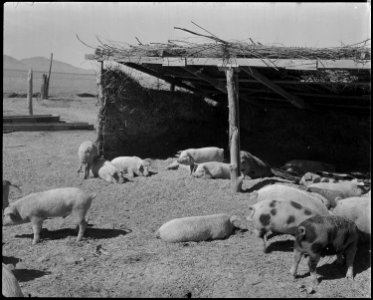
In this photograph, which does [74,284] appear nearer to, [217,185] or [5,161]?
[217,185]

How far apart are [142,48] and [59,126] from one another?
18.8 feet

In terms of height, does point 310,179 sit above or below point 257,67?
below

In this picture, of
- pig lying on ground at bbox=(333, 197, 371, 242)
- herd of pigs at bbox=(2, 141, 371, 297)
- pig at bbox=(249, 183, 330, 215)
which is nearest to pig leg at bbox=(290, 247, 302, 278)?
herd of pigs at bbox=(2, 141, 371, 297)

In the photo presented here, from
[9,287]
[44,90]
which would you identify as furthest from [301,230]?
[44,90]

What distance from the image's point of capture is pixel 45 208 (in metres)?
5.86

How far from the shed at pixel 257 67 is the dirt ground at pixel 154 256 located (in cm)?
133

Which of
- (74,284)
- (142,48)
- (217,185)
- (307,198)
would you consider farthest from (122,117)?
(74,284)

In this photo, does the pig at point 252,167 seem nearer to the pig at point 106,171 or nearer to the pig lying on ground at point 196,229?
the pig at point 106,171

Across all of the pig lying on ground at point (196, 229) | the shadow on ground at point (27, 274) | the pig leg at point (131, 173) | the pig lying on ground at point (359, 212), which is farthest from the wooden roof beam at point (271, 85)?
the shadow on ground at point (27, 274)

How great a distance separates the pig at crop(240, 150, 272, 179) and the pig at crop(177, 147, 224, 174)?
0.58 meters

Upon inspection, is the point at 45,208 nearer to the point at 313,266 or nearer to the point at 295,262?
the point at 295,262

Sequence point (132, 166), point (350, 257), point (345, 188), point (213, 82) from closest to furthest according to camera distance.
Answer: point (350, 257)
point (345, 188)
point (132, 166)
point (213, 82)

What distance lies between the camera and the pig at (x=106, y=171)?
8.72 metres

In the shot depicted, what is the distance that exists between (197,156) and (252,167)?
1.17 metres
